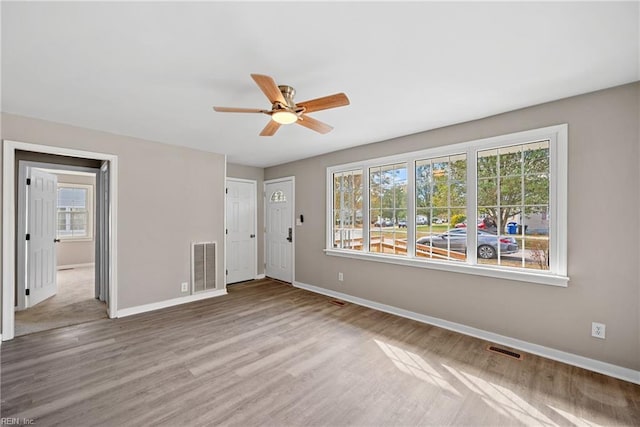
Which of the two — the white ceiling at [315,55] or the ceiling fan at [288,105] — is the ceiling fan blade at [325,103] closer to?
the ceiling fan at [288,105]

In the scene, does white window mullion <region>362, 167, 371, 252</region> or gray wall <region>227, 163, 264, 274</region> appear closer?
white window mullion <region>362, 167, 371, 252</region>

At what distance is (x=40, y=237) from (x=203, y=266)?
8.17ft

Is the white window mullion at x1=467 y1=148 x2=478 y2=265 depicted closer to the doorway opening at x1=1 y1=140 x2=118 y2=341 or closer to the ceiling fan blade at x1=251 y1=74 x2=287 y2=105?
the ceiling fan blade at x1=251 y1=74 x2=287 y2=105

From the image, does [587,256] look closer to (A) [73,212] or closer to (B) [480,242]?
(B) [480,242]

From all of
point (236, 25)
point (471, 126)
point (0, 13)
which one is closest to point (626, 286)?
point (471, 126)

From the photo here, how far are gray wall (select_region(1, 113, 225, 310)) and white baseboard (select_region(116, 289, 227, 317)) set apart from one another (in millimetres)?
62

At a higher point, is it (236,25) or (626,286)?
(236,25)

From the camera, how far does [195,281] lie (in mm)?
4496

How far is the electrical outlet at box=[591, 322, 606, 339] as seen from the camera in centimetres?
241

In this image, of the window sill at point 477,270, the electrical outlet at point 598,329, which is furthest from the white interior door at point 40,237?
the electrical outlet at point 598,329

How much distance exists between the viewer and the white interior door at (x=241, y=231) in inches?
218

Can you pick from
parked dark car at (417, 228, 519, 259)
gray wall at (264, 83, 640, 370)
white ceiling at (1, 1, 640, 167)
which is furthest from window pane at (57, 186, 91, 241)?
gray wall at (264, 83, 640, 370)

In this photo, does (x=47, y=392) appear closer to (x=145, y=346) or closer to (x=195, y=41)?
(x=145, y=346)

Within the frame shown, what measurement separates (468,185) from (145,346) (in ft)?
13.1
